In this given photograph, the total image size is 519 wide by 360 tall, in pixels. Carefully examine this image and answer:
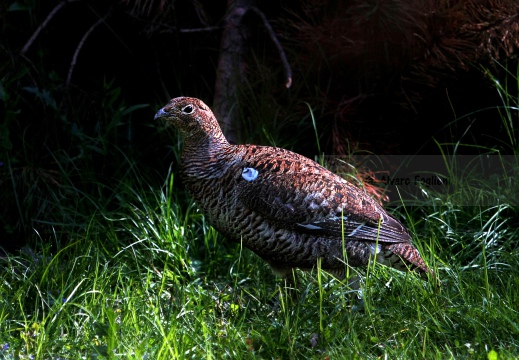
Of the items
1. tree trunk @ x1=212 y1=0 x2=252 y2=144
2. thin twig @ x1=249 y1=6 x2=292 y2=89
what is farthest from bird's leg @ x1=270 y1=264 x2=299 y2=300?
tree trunk @ x1=212 y1=0 x2=252 y2=144

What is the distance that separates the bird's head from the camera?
181 inches

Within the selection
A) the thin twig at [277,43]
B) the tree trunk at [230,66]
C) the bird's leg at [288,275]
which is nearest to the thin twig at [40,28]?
the tree trunk at [230,66]

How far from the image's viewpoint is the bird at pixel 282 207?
4430 millimetres

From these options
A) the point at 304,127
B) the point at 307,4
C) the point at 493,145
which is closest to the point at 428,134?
the point at 493,145

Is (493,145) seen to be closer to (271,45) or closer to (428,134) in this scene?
(428,134)

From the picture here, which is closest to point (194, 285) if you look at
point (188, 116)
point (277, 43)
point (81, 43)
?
point (188, 116)

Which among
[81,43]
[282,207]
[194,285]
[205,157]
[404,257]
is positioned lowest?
[194,285]

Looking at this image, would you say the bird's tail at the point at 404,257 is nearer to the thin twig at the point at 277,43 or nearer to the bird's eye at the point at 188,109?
the thin twig at the point at 277,43

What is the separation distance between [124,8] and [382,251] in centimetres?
273

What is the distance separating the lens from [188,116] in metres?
4.59

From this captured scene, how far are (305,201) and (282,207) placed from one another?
14 centimetres

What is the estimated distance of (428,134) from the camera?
5.74 metres

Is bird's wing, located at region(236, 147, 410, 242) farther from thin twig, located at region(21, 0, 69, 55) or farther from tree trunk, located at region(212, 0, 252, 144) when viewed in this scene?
thin twig, located at region(21, 0, 69, 55)

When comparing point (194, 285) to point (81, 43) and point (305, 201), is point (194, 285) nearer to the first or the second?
point (305, 201)
